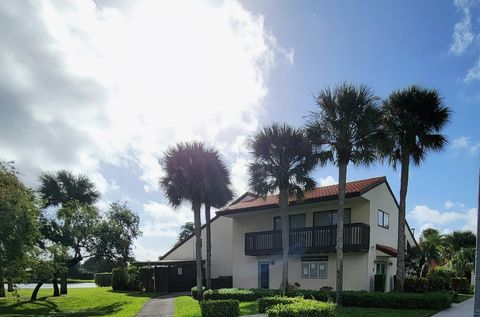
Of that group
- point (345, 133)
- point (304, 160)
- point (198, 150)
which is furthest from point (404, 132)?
point (198, 150)

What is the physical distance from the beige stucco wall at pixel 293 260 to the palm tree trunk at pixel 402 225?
2505mm

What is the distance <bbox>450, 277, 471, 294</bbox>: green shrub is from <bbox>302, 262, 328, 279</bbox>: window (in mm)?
9683

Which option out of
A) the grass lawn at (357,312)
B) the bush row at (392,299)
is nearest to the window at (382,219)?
the bush row at (392,299)

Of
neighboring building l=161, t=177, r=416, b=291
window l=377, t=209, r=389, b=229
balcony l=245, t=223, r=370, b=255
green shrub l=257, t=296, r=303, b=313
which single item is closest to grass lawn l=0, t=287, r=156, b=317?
green shrub l=257, t=296, r=303, b=313

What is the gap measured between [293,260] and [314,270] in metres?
1.63

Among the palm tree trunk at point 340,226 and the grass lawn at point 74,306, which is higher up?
the palm tree trunk at point 340,226

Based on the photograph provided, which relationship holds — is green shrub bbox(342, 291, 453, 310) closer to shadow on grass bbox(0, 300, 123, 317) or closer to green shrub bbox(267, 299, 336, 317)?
green shrub bbox(267, 299, 336, 317)

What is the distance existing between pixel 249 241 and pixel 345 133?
38.9 ft

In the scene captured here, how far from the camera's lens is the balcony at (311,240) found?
2388 cm

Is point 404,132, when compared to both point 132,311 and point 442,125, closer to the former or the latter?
point 442,125

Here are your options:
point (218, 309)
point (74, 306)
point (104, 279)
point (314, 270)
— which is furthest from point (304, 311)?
point (104, 279)

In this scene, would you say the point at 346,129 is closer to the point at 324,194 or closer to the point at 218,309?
the point at 324,194

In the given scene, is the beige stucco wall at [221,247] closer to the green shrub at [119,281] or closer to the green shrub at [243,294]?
the green shrub at [119,281]

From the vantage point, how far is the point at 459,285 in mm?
30031
